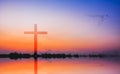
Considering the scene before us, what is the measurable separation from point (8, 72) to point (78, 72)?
164 centimetres

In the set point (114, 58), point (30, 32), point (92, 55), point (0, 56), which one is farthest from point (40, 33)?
point (0, 56)

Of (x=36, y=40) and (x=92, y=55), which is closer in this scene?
(x=36, y=40)

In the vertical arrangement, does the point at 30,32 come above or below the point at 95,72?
above

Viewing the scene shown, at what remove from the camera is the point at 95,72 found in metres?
8.38

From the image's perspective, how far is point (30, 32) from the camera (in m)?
13.7

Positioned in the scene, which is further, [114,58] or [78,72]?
[114,58]

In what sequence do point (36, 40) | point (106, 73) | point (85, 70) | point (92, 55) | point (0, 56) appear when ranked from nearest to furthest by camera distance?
point (106, 73)
point (85, 70)
point (36, 40)
point (92, 55)
point (0, 56)

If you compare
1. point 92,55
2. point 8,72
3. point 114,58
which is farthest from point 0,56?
point 8,72

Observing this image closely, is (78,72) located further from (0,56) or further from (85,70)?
(0,56)

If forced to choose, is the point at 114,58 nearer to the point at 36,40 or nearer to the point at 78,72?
the point at 36,40

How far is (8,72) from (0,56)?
10.2m

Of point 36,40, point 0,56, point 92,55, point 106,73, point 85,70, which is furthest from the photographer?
point 0,56

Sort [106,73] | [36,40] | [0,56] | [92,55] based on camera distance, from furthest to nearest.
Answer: [0,56] → [92,55] → [36,40] → [106,73]

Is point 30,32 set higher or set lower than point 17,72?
higher
